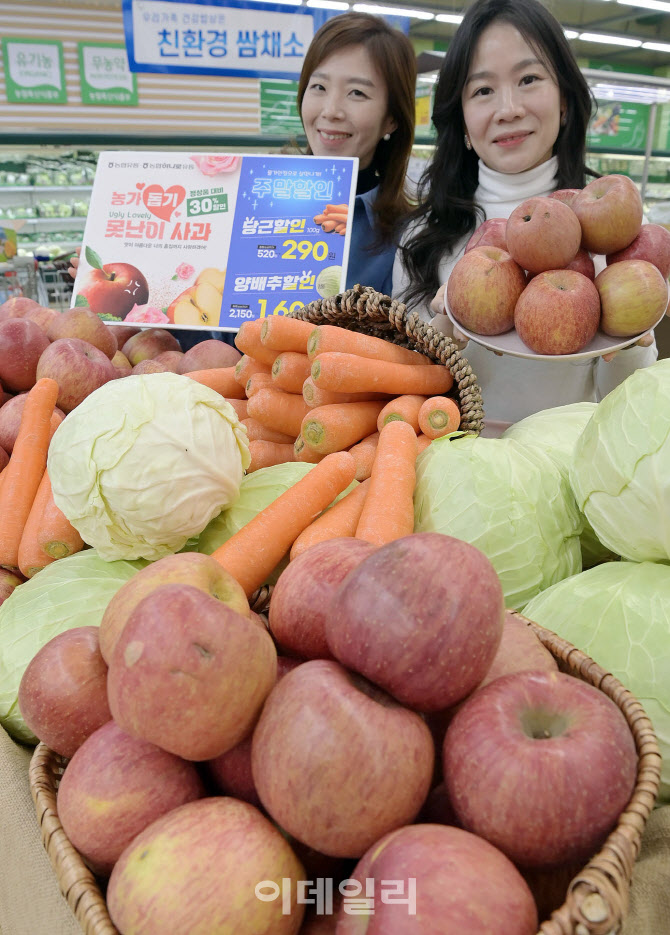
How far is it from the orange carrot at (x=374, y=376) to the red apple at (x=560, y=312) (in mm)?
230

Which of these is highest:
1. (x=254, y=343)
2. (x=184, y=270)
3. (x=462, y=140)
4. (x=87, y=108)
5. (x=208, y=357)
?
(x=87, y=108)

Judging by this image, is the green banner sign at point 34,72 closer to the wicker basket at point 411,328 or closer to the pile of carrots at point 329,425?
the pile of carrots at point 329,425

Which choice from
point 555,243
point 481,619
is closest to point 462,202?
point 555,243

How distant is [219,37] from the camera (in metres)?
5.02

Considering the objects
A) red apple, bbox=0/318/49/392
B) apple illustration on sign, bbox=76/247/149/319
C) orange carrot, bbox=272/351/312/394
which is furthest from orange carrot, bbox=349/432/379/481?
apple illustration on sign, bbox=76/247/149/319

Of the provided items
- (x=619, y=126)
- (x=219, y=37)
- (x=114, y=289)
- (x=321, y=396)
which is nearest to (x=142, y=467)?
(x=321, y=396)

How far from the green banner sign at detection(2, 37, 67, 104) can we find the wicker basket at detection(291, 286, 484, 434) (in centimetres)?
625

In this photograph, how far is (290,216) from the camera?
215 cm

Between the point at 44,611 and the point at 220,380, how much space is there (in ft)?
2.74

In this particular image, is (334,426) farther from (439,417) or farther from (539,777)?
(539,777)

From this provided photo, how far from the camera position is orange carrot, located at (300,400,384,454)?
4.59 feet

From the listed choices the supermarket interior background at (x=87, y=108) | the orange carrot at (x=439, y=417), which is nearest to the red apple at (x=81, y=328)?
the orange carrot at (x=439, y=417)

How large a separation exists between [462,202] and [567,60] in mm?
515

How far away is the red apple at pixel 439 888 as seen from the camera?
1.65 feet
